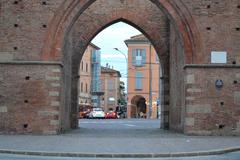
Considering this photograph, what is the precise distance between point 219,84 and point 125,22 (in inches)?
470

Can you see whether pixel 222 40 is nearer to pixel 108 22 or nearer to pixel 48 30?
pixel 48 30

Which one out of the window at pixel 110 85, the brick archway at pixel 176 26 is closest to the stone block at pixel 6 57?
the brick archway at pixel 176 26

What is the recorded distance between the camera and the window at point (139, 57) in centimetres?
7025

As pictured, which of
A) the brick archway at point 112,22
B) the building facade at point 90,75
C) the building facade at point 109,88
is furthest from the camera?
the building facade at point 109,88

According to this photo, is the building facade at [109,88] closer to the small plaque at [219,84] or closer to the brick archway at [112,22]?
the brick archway at [112,22]

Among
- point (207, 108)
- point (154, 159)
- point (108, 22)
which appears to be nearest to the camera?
point (154, 159)

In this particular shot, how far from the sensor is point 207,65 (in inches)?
807

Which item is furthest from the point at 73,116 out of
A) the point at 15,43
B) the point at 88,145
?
the point at 88,145

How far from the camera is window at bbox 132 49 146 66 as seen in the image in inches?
2766

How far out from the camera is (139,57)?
70.3 m

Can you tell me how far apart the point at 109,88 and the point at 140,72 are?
29.1 m

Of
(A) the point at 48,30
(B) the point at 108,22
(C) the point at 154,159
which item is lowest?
(C) the point at 154,159

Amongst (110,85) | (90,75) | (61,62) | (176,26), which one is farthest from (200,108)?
(110,85)

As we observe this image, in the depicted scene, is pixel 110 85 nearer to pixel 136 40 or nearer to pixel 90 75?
pixel 90 75
